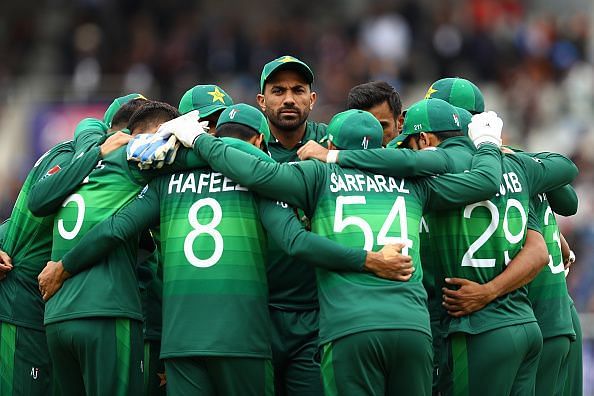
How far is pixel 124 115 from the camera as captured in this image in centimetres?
954

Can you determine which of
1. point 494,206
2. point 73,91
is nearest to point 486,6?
point 73,91

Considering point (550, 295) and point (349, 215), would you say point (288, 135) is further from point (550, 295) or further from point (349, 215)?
point (550, 295)

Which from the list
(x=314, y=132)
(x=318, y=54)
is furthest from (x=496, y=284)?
(x=318, y=54)

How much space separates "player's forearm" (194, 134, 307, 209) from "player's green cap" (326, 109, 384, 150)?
44 cm

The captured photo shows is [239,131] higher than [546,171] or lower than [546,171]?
higher

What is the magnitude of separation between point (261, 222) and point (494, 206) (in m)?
1.74

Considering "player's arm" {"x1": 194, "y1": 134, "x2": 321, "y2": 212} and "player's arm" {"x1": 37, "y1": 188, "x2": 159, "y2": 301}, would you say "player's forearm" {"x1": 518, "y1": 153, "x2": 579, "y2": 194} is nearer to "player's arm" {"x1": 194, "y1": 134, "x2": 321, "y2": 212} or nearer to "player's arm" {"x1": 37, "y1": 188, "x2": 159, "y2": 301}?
"player's arm" {"x1": 194, "y1": 134, "x2": 321, "y2": 212}

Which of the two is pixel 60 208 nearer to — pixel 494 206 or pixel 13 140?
pixel 494 206

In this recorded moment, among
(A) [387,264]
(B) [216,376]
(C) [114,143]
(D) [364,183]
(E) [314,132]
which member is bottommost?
(B) [216,376]

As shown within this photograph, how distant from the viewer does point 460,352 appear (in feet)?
29.3

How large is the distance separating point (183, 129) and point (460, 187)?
1990mm

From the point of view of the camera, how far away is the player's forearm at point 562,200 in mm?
10016

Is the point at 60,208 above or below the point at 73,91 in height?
below

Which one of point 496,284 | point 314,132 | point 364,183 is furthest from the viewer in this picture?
point 314,132
